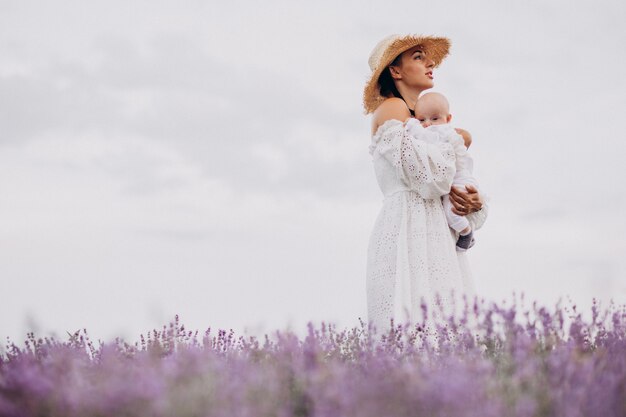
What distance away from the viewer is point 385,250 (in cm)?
518

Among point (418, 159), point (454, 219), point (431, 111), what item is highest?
point (431, 111)

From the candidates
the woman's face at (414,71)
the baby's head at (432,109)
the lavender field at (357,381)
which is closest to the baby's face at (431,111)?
the baby's head at (432,109)

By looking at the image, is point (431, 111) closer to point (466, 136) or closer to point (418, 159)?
point (466, 136)

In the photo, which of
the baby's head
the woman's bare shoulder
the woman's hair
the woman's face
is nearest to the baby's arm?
the baby's head

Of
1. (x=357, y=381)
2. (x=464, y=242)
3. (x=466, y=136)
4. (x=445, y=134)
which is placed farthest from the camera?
(x=464, y=242)

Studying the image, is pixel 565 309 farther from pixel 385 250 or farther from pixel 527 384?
pixel 385 250

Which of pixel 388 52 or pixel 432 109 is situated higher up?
pixel 388 52

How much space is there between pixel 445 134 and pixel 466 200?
0.45 m

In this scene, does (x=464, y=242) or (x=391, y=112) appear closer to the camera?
(x=391, y=112)

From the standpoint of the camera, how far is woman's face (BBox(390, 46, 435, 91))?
5.58 metres

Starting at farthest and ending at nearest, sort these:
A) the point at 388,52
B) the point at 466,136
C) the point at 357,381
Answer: the point at 388,52
the point at 466,136
the point at 357,381

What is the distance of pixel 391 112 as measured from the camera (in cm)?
516

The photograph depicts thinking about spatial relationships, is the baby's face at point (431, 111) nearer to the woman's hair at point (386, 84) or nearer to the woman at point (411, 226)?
the woman at point (411, 226)

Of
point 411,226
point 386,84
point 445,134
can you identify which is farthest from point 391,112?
point 411,226
